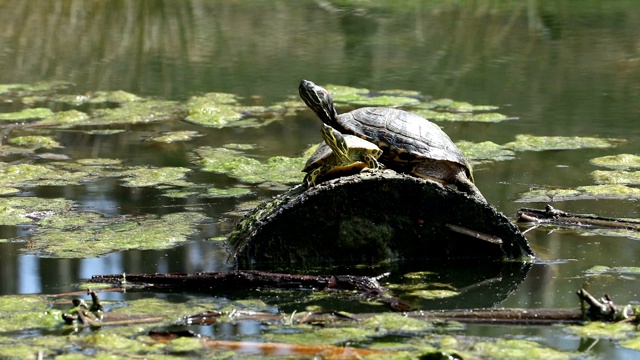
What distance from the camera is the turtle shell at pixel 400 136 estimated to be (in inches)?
200

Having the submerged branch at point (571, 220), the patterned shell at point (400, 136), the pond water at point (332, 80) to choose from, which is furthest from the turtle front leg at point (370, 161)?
the submerged branch at point (571, 220)

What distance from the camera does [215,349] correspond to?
11.3 ft

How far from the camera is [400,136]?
5.08 metres

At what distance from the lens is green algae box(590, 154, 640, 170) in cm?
682

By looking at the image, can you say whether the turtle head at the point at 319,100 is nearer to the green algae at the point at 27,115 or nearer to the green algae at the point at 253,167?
the green algae at the point at 253,167

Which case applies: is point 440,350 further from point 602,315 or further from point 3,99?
point 3,99

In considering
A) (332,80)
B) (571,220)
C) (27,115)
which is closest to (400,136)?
(571,220)

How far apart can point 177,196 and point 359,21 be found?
10.3 m

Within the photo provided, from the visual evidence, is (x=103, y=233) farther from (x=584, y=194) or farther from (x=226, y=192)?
(x=584, y=194)

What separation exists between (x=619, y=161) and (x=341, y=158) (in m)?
2.92

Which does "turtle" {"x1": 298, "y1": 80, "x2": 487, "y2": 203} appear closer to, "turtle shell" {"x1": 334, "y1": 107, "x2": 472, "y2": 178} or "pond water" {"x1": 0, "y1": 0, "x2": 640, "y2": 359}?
"turtle shell" {"x1": 334, "y1": 107, "x2": 472, "y2": 178}

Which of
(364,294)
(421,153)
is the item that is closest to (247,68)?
(421,153)

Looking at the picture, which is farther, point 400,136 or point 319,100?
point 319,100

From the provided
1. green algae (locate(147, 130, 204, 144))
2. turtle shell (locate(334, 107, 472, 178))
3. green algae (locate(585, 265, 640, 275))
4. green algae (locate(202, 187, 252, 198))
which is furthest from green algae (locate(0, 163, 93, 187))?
green algae (locate(585, 265, 640, 275))
